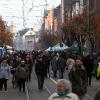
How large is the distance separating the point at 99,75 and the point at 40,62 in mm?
6329

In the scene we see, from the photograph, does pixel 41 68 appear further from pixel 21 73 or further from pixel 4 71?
pixel 4 71

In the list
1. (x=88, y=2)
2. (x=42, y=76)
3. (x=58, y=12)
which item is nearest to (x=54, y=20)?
(x=58, y=12)

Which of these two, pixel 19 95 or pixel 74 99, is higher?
pixel 74 99

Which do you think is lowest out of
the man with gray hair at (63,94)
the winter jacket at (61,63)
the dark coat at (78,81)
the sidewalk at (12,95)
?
the sidewalk at (12,95)

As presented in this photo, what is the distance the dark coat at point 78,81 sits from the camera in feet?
55.3

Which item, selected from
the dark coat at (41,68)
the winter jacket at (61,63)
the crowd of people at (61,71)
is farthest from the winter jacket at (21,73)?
the winter jacket at (61,63)

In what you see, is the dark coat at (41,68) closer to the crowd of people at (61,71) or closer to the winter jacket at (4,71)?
the crowd of people at (61,71)

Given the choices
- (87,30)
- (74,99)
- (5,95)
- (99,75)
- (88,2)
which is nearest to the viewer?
(74,99)

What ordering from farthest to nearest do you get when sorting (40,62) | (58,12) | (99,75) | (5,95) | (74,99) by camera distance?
A: 1. (58,12)
2. (40,62)
3. (5,95)
4. (99,75)
5. (74,99)

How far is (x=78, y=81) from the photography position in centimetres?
1720

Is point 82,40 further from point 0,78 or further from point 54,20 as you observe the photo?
point 54,20

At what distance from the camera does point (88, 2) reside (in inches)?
3927

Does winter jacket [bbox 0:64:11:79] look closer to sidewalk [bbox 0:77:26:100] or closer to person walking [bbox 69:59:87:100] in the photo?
sidewalk [bbox 0:77:26:100]

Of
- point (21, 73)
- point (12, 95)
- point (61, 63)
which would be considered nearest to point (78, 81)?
point (12, 95)
